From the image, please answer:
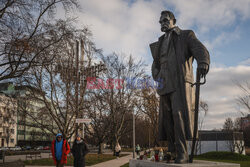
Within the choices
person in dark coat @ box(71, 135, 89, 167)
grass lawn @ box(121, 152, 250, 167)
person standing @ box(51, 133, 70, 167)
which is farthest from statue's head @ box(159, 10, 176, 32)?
grass lawn @ box(121, 152, 250, 167)

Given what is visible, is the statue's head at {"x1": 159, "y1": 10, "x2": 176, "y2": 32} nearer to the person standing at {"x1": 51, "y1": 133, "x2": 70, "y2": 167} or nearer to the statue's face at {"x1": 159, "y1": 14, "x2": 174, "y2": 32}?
the statue's face at {"x1": 159, "y1": 14, "x2": 174, "y2": 32}

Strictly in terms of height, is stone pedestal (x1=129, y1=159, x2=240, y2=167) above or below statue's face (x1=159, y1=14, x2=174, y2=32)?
below

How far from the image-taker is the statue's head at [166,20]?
763 cm

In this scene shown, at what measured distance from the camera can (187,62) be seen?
7.52 metres

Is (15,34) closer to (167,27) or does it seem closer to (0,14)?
(0,14)

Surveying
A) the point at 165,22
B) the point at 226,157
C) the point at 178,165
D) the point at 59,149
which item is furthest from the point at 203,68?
the point at 226,157

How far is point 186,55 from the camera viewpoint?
746 cm

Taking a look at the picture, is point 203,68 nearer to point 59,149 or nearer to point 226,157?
point 59,149

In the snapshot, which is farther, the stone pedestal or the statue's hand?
the statue's hand

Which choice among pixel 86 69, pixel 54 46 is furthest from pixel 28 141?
pixel 54 46

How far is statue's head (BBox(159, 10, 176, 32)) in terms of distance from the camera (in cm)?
763

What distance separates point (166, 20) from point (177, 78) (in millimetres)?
1691

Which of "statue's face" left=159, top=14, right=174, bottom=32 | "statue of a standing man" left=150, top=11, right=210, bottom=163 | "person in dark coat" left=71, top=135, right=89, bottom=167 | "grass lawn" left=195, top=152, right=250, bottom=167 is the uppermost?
"statue's face" left=159, top=14, right=174, bottom=32

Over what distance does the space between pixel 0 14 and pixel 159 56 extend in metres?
5.60
